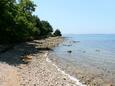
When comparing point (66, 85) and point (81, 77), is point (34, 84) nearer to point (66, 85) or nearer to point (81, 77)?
point (66, 85)

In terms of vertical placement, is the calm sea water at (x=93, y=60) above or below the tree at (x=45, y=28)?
below

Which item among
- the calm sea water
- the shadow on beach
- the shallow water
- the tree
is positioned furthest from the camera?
the tree

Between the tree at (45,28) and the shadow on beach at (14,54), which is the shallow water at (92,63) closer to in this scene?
the shadow on beach at (14,54)

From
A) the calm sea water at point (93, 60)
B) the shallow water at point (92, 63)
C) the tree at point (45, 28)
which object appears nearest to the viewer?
the shallow water at point (92, 63)

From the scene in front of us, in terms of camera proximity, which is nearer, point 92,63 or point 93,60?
point 92,63

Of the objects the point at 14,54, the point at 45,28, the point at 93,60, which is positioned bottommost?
the point at 93,60

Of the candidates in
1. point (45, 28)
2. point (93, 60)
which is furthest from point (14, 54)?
point (45, 28)

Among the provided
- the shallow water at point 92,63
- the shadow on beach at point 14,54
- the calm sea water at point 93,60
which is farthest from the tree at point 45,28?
the shadow on beach at point 14,54

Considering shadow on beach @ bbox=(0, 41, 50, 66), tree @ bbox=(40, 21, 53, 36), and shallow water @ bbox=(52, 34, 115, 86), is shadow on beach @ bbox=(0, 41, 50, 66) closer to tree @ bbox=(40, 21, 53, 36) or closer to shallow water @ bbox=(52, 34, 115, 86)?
shallow water @ bbox=(52, 34, 115, 86)

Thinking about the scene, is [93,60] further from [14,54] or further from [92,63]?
[14,54]

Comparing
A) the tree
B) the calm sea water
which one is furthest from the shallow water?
the tree

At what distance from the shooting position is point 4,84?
66.2 feet

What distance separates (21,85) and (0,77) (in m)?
2.84

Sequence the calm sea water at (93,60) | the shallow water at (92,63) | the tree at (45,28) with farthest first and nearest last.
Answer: the tree at (45,28)
the calm sea water at (93,60)
the shallow water at (92,63)
